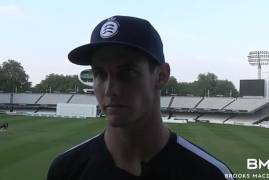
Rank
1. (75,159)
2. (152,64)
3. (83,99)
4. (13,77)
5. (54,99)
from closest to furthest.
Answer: (152,64) < (75,159) < (83,99) < (54,99) < (13,77)

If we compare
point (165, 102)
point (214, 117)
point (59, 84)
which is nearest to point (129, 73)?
point (214, 117)

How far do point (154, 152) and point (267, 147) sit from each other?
26730mm

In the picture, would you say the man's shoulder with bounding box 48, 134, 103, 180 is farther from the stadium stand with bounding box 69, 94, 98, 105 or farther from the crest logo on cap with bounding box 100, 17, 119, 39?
the stadium stand with bounding box 69, 94, 98, 105

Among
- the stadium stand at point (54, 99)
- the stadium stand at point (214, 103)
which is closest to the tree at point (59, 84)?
the stadium stand at point (54, 99)

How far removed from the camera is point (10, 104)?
2945 inches

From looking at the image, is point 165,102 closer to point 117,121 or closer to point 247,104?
point 247,104

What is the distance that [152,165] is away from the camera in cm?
179

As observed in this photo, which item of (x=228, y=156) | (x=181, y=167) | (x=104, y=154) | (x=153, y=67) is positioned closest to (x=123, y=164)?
(x=104, y=154)

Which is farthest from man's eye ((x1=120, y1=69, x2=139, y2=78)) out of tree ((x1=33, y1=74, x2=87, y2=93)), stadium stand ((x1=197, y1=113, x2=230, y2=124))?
tree ((x1=33, y1=74, x2=87, y2=93))

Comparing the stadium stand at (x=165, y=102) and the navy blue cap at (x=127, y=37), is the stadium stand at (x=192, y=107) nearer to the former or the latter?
the stadium stand at (x=165, y=102)

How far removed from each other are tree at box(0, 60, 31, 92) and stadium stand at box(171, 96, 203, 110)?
41.2m

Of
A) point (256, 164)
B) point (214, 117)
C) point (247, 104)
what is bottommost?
point (256, 164)

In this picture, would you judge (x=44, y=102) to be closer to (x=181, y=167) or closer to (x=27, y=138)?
(x=27, y=138)

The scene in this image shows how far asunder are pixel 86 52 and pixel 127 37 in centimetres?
20
